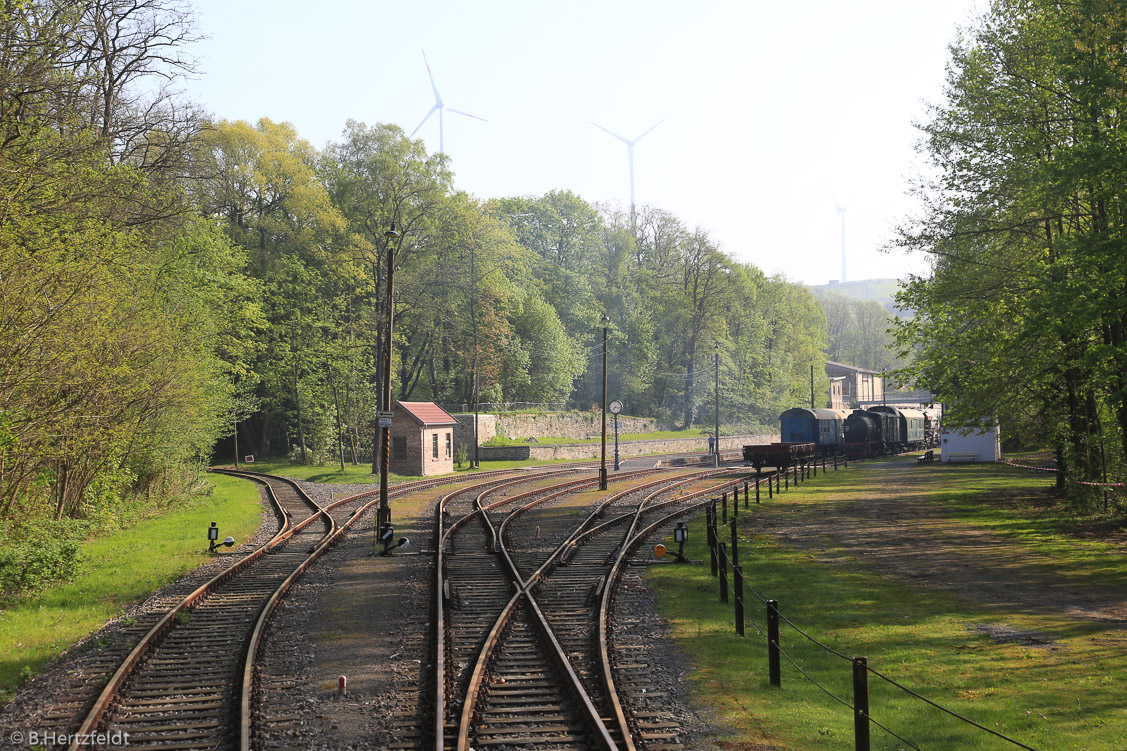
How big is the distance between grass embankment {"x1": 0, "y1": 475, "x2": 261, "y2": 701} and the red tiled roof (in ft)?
42.9

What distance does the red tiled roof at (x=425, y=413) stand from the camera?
40500 millimetres

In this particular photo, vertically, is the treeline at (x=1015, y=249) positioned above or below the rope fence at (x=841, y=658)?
above

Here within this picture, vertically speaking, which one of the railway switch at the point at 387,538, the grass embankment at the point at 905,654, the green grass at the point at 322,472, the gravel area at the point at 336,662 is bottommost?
the grass embankment at the point at 905,654

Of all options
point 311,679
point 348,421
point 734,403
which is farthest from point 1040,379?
point 734,403

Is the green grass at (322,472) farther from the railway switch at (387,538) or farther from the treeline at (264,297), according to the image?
the railway switch at (387,538)

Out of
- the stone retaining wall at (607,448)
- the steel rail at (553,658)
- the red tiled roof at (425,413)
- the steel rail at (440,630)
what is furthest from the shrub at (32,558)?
the stone retaining wall at (607,448)

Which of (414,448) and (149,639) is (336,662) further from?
(414,448)

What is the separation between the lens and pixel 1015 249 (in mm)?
25359

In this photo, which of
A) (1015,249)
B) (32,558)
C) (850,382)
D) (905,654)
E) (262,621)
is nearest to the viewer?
(905,654)

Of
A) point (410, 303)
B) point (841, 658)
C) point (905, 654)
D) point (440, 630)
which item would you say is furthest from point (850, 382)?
point (440, 630)

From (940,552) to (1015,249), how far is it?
35.5ft

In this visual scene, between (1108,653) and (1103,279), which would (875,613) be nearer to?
(1108,653)

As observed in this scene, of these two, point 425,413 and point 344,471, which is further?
point 344,471

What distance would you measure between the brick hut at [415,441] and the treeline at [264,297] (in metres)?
7.75
